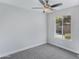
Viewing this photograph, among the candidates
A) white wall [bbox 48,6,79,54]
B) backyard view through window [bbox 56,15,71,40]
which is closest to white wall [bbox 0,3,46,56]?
backyard view through window [bbox 56,15,71,40]

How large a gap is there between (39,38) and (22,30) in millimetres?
1447

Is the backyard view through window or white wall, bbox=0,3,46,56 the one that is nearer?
white wall, bbox=0,3,46,56

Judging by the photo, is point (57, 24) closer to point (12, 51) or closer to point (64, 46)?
point (64, 46)

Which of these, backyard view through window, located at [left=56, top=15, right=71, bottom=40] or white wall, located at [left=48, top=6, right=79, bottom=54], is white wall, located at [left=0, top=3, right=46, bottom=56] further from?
white wall, located at [left=48, top=6, right=79, bottom=54]

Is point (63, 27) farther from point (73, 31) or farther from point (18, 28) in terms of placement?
point (18, 28)

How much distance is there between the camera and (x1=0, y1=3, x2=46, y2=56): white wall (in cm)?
358

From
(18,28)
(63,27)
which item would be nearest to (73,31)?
(63,27)

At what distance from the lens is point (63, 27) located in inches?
187

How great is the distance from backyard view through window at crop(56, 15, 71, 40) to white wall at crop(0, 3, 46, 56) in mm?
1032

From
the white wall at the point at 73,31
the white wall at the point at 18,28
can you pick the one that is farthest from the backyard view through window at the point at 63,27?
the white wall at the point at 18,28

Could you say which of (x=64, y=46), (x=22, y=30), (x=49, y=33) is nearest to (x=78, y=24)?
(x=64, y=46)

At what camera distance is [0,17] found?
3.44 meters

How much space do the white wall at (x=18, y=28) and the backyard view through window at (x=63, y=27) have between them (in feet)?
3.39

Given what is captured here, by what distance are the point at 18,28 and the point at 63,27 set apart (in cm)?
267
